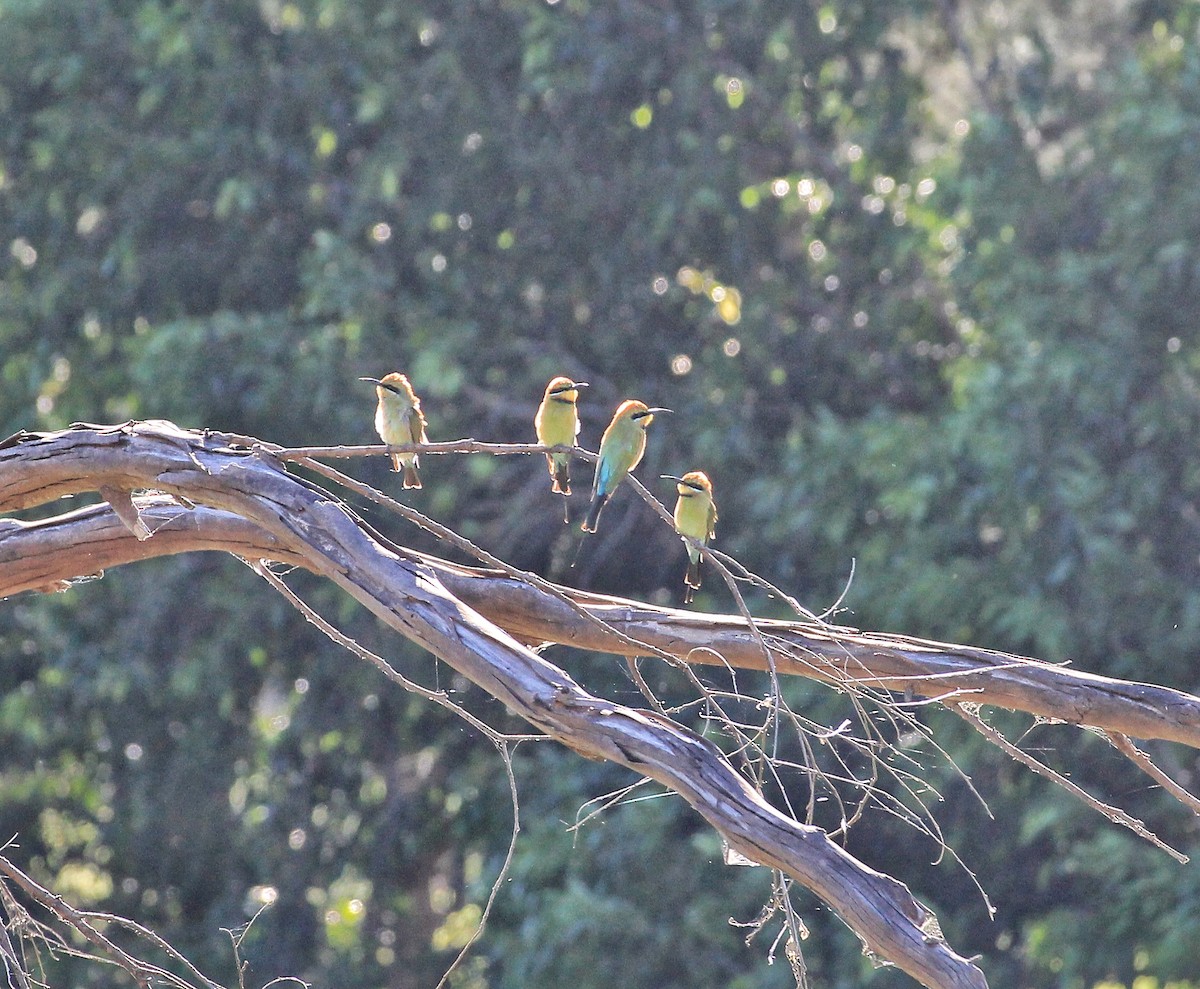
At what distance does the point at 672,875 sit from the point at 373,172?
3.35m

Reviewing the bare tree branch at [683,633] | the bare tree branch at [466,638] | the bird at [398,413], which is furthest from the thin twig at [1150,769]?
the bird at [398,413]

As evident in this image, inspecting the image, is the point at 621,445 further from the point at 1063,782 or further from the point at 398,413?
the point at 1063,782

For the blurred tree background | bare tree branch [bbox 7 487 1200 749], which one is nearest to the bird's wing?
the blurred tree background

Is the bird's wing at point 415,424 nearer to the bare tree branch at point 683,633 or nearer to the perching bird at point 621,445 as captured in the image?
the perching bird at point 621,445

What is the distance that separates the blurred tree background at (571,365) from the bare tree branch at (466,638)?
3.75 metres

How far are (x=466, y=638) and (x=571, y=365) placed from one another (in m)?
5.10

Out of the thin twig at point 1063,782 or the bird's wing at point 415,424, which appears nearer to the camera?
the thin twig at point 1063,782

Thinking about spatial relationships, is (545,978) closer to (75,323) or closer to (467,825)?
(467,825)

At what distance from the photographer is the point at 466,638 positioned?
270 cm

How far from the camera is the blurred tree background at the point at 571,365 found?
6836mm

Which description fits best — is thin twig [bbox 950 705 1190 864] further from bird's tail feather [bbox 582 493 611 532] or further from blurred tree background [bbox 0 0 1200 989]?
blurred tree background [bbox 0 0 1200 989]

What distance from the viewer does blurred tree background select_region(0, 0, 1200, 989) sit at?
6836 mm

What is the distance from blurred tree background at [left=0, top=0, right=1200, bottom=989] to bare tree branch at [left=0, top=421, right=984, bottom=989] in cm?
375

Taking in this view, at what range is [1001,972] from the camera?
709cm
